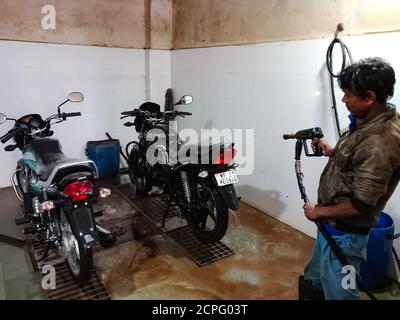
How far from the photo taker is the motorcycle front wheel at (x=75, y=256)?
209 centimetres

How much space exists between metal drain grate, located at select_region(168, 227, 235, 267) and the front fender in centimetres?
92

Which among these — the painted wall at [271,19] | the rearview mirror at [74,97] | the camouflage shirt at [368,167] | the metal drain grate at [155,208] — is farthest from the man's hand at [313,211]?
the rearview mirror at [74,97]

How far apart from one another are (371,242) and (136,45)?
4.11m

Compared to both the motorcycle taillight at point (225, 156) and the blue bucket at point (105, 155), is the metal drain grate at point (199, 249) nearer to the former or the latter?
the motorcycle taillight at point (225, 156)

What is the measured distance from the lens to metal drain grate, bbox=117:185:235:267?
2.72 m

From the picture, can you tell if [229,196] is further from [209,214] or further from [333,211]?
[333,211]

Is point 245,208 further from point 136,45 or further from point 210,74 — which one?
point 136,45

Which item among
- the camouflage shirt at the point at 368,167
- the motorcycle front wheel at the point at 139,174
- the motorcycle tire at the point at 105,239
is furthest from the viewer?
the motorcycle front wheel at the point at 139,174

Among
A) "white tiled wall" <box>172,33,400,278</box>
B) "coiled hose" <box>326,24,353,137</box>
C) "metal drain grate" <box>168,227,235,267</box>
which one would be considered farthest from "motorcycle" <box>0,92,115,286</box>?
"coiled hose" <box>326,24,353,137</box>

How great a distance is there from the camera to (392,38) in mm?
2264

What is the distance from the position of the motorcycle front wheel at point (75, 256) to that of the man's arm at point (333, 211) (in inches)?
56.5

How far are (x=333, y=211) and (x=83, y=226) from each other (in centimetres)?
159

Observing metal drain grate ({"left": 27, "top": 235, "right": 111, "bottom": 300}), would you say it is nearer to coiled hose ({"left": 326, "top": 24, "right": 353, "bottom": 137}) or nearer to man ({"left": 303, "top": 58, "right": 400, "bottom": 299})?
man ({"left": 303, "top": 58, "right": 400, "bottom": 299})
